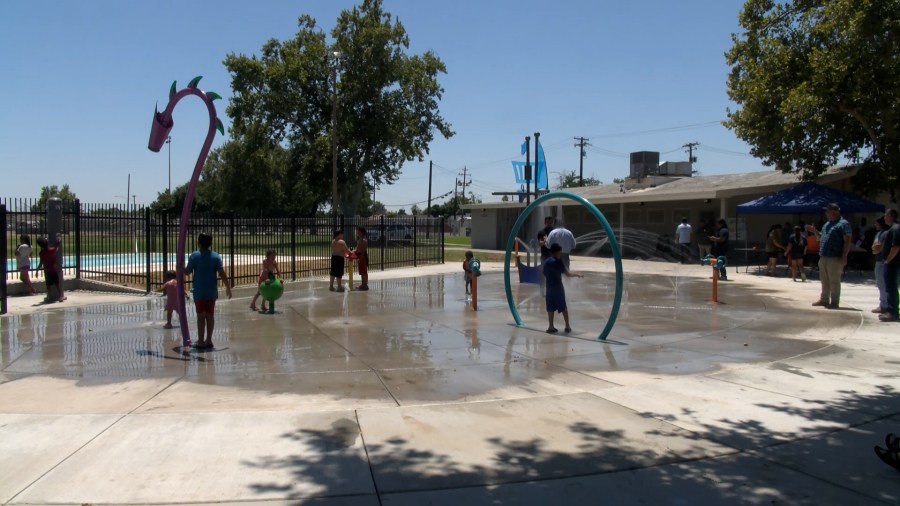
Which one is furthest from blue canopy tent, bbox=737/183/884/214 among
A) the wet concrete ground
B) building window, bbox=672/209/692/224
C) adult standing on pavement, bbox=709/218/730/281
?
the wet concrete ground

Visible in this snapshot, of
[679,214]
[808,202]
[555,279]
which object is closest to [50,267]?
[555,279]

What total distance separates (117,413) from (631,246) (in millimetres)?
30647

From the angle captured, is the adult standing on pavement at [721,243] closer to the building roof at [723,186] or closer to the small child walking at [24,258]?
the building roof at [723,186]

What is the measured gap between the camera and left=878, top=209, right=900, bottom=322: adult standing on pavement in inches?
419

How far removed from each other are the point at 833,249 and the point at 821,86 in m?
9.17

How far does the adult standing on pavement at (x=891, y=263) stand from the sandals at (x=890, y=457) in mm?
7108

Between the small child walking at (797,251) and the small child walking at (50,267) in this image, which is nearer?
the small child walking at (50,267)

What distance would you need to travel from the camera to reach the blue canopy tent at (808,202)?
67.4 ft

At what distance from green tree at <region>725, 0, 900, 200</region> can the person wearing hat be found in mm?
7267

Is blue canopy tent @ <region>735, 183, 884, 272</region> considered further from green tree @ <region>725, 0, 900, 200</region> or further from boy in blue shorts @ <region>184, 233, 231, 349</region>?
boy in blue shorts @ <region>184, 233, 231, 349</region>

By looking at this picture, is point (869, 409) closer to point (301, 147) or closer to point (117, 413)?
point (117, 413)

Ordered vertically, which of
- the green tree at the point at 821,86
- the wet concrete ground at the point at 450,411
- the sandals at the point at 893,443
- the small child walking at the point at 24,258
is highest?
the green tree at the point at 821,86


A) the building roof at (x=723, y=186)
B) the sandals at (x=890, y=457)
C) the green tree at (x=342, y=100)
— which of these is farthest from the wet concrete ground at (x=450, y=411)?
the green tree at (x=342, y=100)

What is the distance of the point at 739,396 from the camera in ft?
22.2
